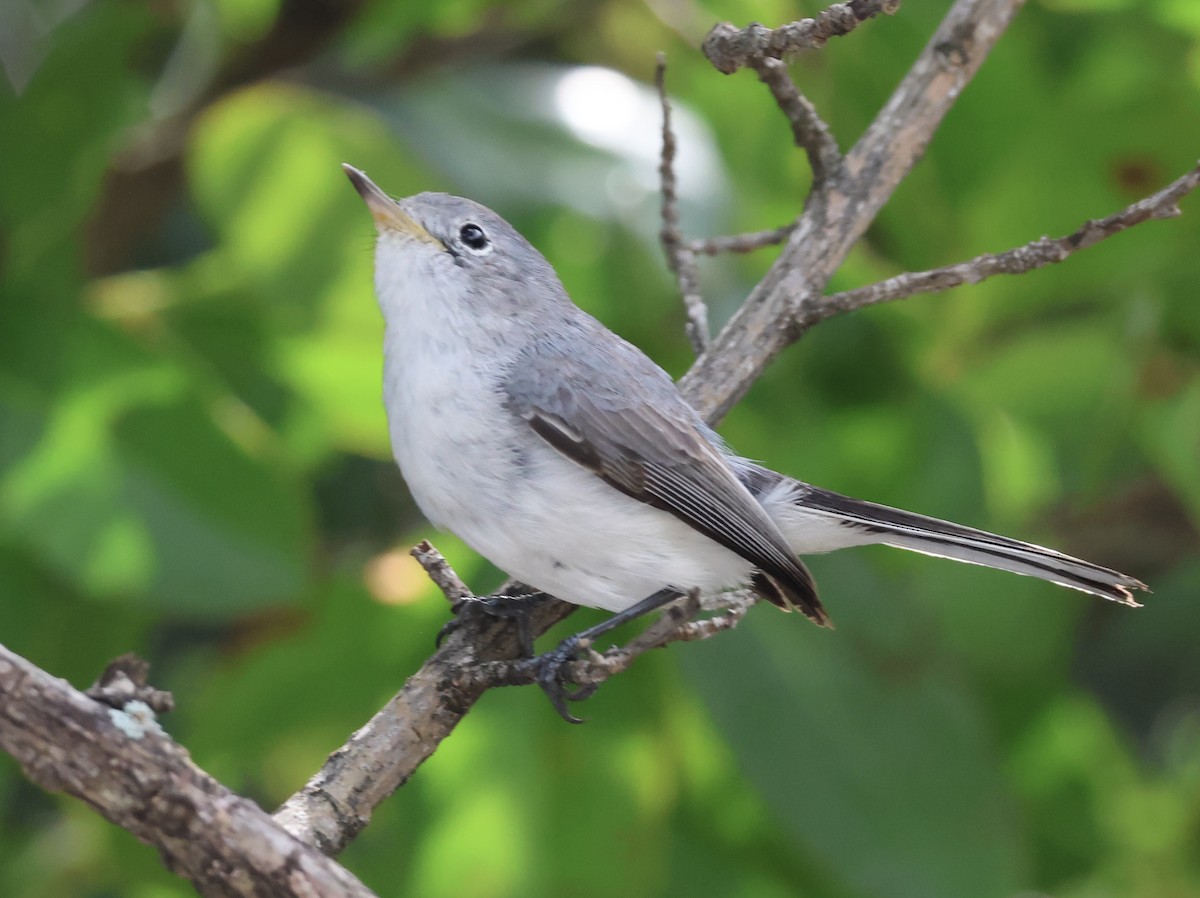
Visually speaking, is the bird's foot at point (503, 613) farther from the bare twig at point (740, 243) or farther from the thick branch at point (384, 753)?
the bare twig at point (740, 243)

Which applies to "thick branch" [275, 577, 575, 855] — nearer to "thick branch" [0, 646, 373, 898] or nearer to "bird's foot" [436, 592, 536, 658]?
"bird's foot" [436, 592, 536, 658]

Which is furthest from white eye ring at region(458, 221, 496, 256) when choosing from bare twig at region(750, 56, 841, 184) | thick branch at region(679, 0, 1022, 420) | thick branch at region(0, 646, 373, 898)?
thick branch at region(0, 646, 373, 898)

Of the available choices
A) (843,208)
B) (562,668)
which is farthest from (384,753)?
(843,208)

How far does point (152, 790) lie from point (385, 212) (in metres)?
1.06

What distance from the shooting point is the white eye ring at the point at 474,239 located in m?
2.13

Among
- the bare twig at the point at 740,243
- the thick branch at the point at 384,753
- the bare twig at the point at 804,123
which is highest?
the bare twig at the point at 804,123

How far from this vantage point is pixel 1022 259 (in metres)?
1.85

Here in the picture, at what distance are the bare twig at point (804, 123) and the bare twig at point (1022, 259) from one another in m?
0.25

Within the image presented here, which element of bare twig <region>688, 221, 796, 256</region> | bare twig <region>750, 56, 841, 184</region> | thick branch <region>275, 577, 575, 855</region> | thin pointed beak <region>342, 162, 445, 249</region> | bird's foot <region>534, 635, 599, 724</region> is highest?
bare twig <region>750, 56, 841, 184</region>

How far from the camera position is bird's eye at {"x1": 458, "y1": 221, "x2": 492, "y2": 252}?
2.13 meters

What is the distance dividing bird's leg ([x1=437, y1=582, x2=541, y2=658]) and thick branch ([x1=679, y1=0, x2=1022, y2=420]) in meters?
0.42

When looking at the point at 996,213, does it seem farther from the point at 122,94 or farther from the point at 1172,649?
the point at 122,94

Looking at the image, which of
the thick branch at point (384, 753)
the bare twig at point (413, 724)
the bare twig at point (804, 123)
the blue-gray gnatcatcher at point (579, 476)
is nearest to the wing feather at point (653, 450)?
the blue-gray gnatcatcher at point (579, 476)

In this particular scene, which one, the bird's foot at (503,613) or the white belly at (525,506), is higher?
the white belly at (525,506)
